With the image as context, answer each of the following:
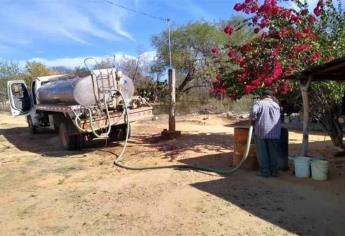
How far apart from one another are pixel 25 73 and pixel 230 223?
50302mm

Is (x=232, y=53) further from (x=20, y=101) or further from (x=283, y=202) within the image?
(x=20, y=101)

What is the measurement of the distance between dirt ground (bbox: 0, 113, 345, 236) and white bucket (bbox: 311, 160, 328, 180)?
0.71 feet

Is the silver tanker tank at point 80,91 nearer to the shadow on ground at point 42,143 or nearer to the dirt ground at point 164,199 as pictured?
the shadow on ground at point 42,143

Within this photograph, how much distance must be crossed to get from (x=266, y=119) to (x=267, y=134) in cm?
30

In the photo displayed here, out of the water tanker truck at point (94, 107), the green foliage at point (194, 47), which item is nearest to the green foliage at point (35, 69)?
the green foliage at point (194, 47)

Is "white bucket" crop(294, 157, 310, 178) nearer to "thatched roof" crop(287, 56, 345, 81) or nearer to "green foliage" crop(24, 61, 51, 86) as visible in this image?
"thatched roof" crop(287, 56, 345, 81)

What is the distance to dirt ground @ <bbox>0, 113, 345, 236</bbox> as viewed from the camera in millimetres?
6945

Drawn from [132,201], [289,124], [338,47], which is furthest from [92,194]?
[289,124]

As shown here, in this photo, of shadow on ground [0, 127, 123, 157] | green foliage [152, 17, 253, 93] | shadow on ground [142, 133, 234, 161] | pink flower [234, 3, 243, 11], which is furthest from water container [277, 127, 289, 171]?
green foliage [152, 17, 253, 93]

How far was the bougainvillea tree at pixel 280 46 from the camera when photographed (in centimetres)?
1172

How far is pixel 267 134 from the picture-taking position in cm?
977

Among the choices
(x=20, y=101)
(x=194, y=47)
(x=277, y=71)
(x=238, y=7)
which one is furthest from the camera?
(x=194, y=47)

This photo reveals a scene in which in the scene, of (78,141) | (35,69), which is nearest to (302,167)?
(78,141)

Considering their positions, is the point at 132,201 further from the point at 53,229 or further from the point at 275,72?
the point at 275,72
